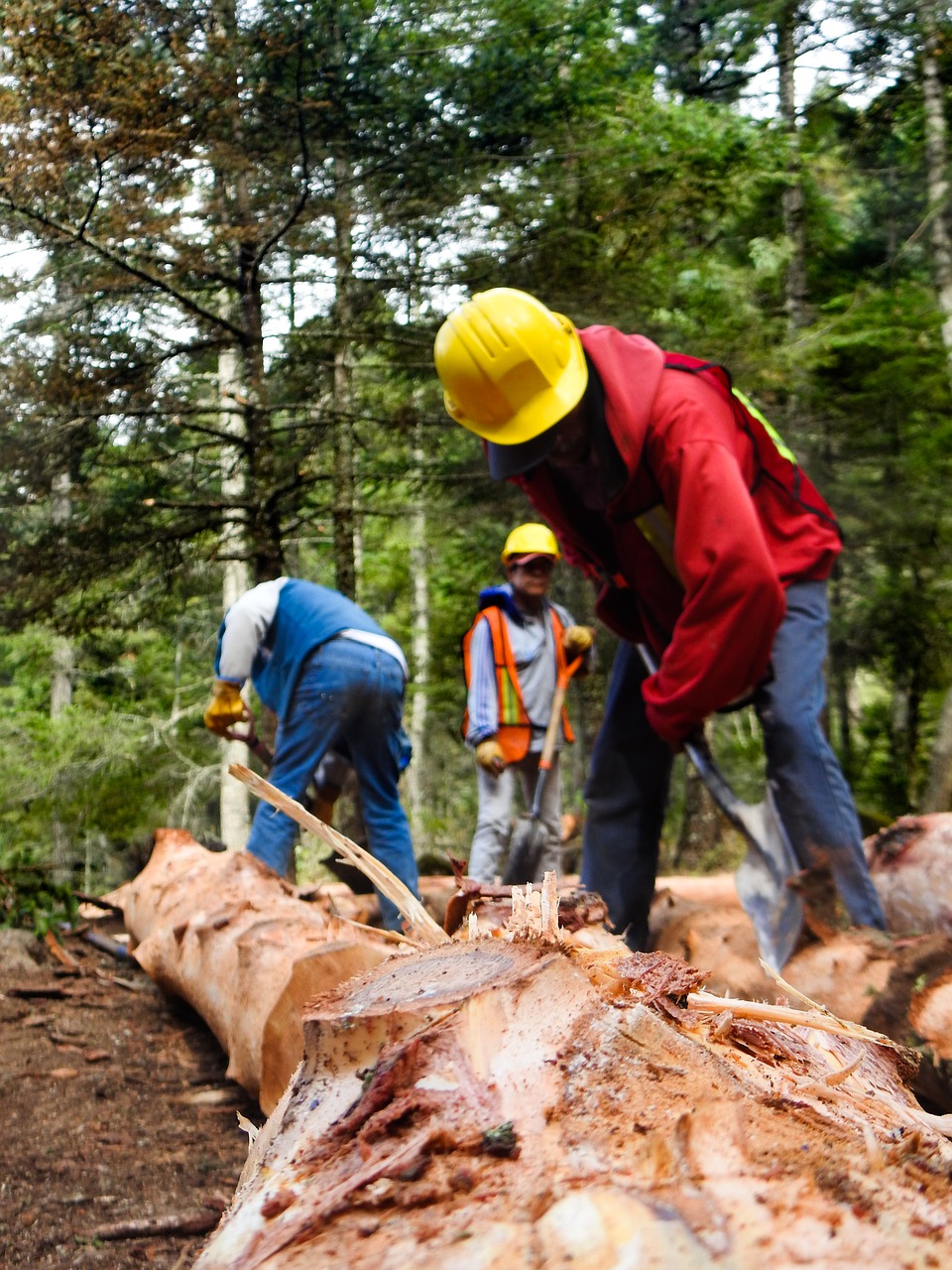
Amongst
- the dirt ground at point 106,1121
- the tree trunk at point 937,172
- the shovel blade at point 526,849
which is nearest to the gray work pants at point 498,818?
the shovel blade at point 526,849

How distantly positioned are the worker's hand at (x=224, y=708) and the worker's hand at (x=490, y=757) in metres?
1.62

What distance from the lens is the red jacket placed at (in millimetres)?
2902

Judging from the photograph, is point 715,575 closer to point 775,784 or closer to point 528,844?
point 775,784

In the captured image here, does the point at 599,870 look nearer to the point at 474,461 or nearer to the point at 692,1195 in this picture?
the point at 692,1195

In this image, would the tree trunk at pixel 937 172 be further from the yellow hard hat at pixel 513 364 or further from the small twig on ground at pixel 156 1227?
the small twig on ground at pixel 156 1227

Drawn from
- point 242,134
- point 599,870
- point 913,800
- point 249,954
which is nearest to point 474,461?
point 242,134

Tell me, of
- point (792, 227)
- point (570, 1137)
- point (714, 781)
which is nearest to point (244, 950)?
point (714, 781)

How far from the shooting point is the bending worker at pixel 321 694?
15.5 feet

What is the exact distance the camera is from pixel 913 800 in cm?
1198

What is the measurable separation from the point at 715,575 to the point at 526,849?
320 centimetres

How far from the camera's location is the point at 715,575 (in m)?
2.89

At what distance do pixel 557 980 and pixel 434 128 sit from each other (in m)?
7.25

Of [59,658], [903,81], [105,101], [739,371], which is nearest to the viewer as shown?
[105,101]

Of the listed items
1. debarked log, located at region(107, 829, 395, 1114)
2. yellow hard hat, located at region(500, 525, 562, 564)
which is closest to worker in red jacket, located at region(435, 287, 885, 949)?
debarked log, located at region(107, 829, 395, 1114)
